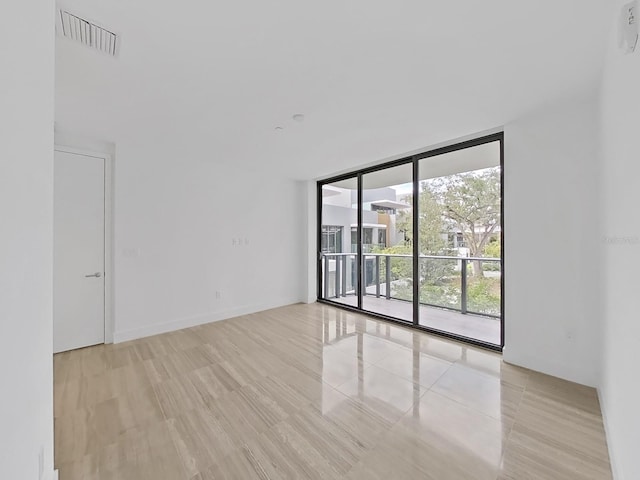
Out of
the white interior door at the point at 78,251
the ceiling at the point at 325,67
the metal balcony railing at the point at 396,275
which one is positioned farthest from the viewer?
the metal balcony railing at the point at 396,275

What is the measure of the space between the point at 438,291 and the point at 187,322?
3.84 metres

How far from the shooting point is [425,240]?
3.91 m

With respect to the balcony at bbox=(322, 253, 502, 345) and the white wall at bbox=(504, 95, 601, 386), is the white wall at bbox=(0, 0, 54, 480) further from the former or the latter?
the balcony at bbox=(322, 253, 502, 345)

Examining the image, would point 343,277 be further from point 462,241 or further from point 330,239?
point 462,241

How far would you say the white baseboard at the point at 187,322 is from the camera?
3392mm

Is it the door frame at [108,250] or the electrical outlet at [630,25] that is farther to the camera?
the door frame at [108,250]

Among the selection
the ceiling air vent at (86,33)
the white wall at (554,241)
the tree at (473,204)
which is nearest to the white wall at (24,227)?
the ceiling air vent at (86,33)

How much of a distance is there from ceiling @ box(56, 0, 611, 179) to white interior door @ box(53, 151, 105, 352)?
0.48 m

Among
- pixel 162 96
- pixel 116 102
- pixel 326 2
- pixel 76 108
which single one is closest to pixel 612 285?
pixel 326 2

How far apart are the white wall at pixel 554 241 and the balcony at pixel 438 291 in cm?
66

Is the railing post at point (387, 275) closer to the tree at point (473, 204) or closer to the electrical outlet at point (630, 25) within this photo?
the tree at point (473, 204)

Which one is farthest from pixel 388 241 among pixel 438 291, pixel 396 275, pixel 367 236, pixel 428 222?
pixel 438 291

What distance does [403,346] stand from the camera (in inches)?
124

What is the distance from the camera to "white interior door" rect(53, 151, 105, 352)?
3.02 m
